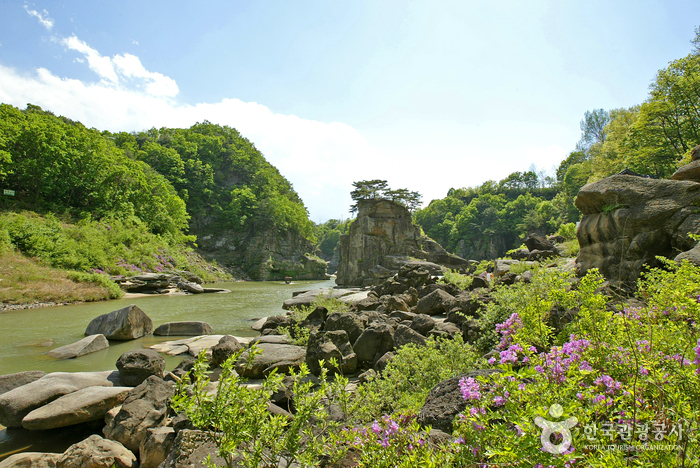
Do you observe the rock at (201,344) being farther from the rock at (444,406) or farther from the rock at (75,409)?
the rock at (444,406)

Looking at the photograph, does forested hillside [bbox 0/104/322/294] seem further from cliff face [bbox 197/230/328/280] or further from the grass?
the grass

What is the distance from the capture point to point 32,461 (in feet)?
12.2

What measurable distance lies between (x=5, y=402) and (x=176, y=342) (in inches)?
203

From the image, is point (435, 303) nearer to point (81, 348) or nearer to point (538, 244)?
point (81, 348)

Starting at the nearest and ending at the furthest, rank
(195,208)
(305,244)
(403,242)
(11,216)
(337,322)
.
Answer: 1. (337,322)
2. (11,216)
3. (403,242)
4. (195,208)
5. (305,244)

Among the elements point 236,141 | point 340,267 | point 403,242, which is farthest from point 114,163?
point 236,141

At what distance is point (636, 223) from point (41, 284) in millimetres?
25036

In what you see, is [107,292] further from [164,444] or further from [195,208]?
[195,208]

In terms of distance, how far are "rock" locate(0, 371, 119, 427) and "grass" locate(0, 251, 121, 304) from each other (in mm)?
14912

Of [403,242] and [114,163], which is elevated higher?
[114,163]

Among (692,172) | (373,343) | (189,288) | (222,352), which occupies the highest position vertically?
(692,172)

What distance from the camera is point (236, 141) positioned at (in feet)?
250

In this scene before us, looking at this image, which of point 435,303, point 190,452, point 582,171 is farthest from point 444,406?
point 582,171

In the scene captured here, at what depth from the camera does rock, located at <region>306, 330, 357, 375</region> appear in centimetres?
652
